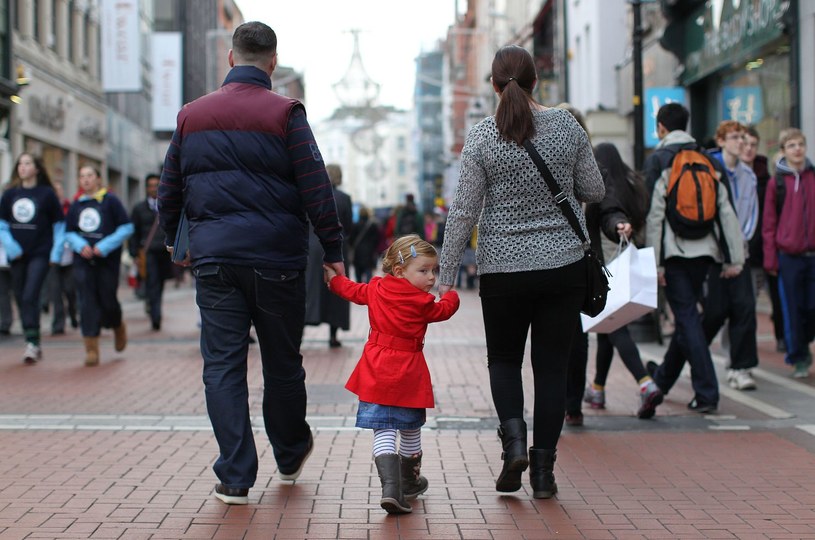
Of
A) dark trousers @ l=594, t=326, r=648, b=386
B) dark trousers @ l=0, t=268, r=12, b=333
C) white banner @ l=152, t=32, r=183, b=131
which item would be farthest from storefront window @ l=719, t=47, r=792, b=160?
white banner @ l=152, t=32, r=183, b=131

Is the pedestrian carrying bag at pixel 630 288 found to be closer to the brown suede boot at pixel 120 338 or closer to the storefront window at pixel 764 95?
the brown suede boot at pixel 120 338

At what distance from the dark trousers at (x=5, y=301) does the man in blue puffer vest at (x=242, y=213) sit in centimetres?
878

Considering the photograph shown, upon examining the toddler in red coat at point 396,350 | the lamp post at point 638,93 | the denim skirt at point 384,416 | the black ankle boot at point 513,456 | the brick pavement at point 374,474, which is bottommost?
the brick pavement at point 374,474

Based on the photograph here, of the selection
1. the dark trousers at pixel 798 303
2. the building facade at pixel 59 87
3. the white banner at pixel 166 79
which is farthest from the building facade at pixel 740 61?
the white banner at pixel 166 79

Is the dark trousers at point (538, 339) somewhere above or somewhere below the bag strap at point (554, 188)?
below

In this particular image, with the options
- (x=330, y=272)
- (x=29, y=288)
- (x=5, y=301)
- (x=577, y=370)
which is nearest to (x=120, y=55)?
(x=5, y=301)

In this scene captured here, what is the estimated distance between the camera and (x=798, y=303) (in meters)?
9.28

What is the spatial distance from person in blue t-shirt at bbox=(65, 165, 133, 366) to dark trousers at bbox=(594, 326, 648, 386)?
190 inches

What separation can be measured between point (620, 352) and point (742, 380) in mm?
1688

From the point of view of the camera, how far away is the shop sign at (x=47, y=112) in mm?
27625

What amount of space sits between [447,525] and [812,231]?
5.58m

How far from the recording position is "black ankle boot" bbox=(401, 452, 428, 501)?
202 inches

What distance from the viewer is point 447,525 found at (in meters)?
4.73

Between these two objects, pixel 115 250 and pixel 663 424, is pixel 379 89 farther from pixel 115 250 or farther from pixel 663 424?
pixel 663 424
